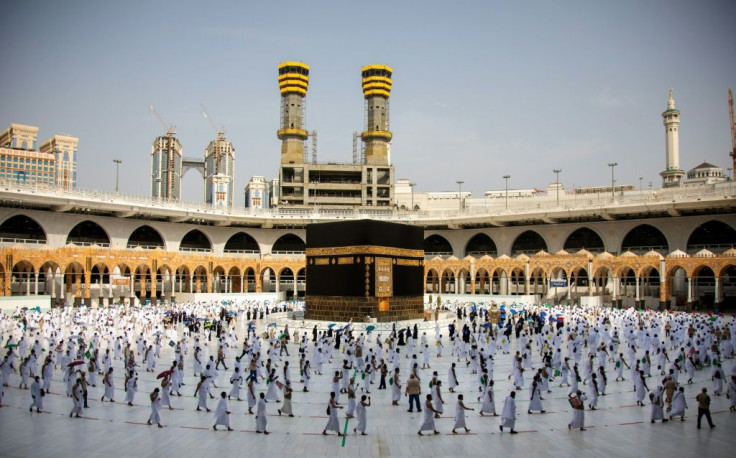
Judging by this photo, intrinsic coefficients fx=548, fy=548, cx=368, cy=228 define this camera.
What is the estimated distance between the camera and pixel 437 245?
2290 inches

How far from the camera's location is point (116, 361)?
15625 millimetres

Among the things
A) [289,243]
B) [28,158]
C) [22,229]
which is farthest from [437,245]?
[28,158]

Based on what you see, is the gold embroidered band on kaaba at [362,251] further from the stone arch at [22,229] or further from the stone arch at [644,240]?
the stone arch at [22,229]

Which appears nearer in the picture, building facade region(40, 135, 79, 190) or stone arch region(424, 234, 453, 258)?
stone arch region(424, 234, 453, 258)

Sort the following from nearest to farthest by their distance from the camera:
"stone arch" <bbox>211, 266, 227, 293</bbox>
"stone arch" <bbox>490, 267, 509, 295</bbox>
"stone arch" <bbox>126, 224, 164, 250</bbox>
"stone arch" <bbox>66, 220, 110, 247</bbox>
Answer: "stone arch" <bbox>490, 267, 509, 295</bbox> → "stone arch" <bbox>66, 220, 110, 247</bbox> → "stone arch" <bbox>211, 266, 227, 293</bbox> → "stone arch" <bbox>126, 224, 164, 250</bbox>

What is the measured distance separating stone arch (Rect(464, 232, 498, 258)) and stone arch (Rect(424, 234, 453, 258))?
214cm

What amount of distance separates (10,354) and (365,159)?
60.9 meters

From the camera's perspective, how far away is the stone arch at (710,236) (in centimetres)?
4256

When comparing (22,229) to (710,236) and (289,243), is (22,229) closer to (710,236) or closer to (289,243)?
(289,243)

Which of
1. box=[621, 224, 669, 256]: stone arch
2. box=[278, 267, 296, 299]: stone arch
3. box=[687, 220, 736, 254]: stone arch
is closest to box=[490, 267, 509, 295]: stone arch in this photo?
box=[621, 224, 669, 256]: stone arch

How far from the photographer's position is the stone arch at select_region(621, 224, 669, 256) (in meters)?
44.7

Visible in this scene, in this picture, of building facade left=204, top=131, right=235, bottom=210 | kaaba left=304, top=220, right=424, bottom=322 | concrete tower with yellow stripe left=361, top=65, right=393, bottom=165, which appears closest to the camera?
kaaba left=304, top=220, right=424, bottom=322

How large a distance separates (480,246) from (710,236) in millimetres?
20247

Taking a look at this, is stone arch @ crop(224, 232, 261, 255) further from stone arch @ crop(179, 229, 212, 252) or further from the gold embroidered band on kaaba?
the gold embroidered band on kaaba
